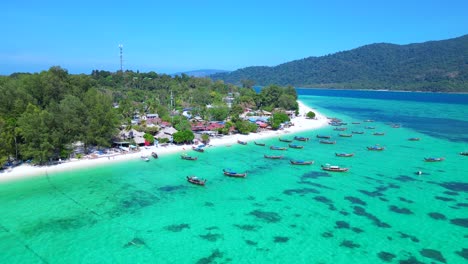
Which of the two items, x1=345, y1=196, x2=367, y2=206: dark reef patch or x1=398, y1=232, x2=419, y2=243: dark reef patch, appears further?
x1=345, y1=196, x2=367, y2=206: dark reef patch

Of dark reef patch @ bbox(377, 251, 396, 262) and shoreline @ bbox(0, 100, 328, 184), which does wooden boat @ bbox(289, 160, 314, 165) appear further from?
dark reef patch @ bbox(377, 251, 396, 262)

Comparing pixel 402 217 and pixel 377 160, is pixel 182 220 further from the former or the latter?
pixel 377 160

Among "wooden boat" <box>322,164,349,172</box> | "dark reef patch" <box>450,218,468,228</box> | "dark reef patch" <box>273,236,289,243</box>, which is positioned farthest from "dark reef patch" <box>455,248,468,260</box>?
"wooden boat" <box>322,164,349,172</box>

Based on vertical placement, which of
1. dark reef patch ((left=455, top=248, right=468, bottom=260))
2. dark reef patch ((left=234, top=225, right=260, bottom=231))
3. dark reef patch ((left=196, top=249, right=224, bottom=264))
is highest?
dark reef patch ((left=455, top=248, right=468, bottom=260))

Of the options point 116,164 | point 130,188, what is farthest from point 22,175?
point 130,188

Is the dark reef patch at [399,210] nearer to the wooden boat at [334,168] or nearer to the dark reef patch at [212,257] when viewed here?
the wooden boat at [334,168]

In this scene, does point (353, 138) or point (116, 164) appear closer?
point (116, 164)

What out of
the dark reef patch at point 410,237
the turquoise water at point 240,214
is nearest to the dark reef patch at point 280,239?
the turquoise water at point 240,214
